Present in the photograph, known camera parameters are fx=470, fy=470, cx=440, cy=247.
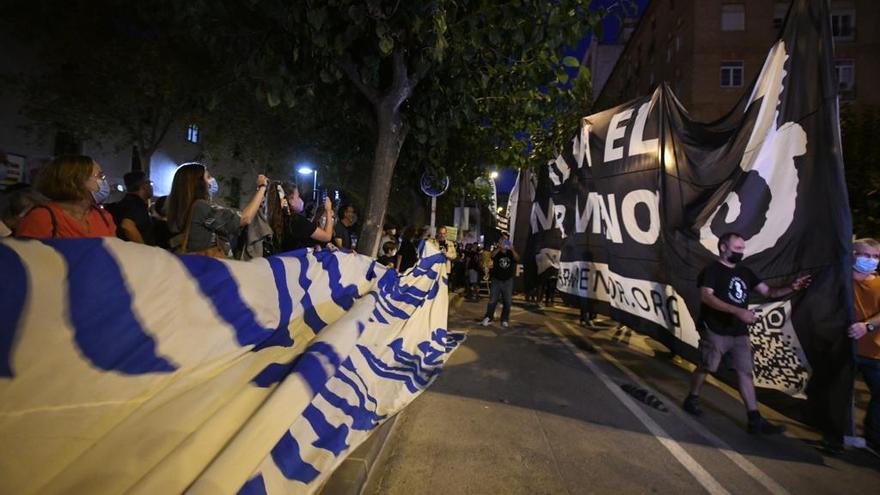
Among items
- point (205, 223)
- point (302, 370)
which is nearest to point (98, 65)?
point (205, 223)

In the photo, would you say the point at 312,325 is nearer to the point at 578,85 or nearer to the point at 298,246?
the point at 298,246

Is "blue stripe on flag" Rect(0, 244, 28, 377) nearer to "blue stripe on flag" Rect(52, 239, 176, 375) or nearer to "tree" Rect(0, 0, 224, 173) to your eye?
"blue stripe on flag" Rect(52, 239, 176, 375)

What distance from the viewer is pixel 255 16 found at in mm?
7496

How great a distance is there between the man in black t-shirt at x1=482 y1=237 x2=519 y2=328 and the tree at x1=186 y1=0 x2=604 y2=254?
2.52 metres

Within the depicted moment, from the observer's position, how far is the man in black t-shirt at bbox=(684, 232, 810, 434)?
4141 millimetres

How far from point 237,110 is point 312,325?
53.5 ft

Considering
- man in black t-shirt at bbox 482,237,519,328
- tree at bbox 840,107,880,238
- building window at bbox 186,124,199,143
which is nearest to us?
tree at bbox 840,107,880,238

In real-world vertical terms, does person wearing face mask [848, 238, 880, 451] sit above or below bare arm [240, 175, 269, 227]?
below

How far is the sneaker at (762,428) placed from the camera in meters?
4.04

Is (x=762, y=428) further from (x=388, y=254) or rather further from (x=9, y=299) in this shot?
(x=388, y=254)

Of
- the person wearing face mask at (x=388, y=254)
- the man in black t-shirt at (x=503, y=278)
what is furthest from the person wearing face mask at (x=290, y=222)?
the person wearing face mask at (x=388, y=254)

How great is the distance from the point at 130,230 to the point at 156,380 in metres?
2.15

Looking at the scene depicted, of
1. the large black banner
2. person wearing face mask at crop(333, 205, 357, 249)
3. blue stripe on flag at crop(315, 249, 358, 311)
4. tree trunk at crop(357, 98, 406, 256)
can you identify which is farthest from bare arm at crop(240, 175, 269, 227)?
the large black banner

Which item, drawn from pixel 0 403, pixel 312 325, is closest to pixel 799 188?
pixel 312 325
